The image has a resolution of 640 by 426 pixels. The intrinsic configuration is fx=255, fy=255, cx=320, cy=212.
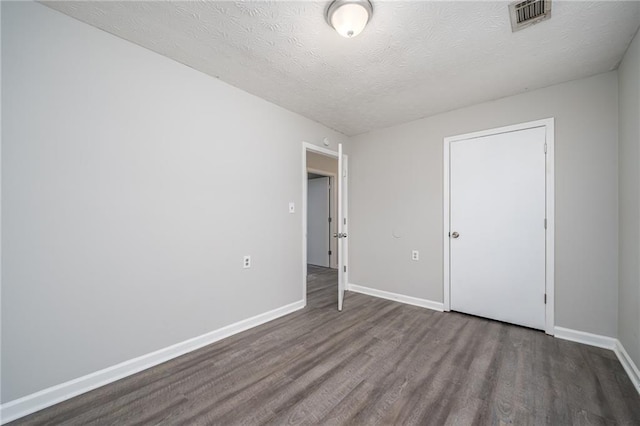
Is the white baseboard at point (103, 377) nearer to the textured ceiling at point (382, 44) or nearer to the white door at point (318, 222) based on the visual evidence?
the textured ceiling at point (382, 44)

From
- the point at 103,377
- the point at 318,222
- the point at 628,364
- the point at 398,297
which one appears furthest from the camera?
the point at 318,222

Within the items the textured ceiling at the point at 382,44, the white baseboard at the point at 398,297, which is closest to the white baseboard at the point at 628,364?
the white baseboard at the point at 398,297

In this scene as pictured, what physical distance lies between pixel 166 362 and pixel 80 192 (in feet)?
4.63

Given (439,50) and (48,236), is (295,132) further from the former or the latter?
(48,236)

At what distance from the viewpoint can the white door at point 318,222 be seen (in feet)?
19.1

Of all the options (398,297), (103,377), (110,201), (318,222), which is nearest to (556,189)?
(398,297)

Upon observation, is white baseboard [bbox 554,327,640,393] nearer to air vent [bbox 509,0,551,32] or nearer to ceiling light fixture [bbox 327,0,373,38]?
air vent [bbox 509,0,551,32]

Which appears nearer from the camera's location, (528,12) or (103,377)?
(528,12)

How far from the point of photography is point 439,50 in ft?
6.40

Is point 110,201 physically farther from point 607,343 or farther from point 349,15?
point 607,343

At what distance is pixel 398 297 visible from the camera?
3.50 m

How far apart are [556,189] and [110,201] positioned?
3803mm

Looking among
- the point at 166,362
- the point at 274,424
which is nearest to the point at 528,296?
the point at 274,424

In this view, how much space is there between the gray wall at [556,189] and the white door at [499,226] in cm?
15
